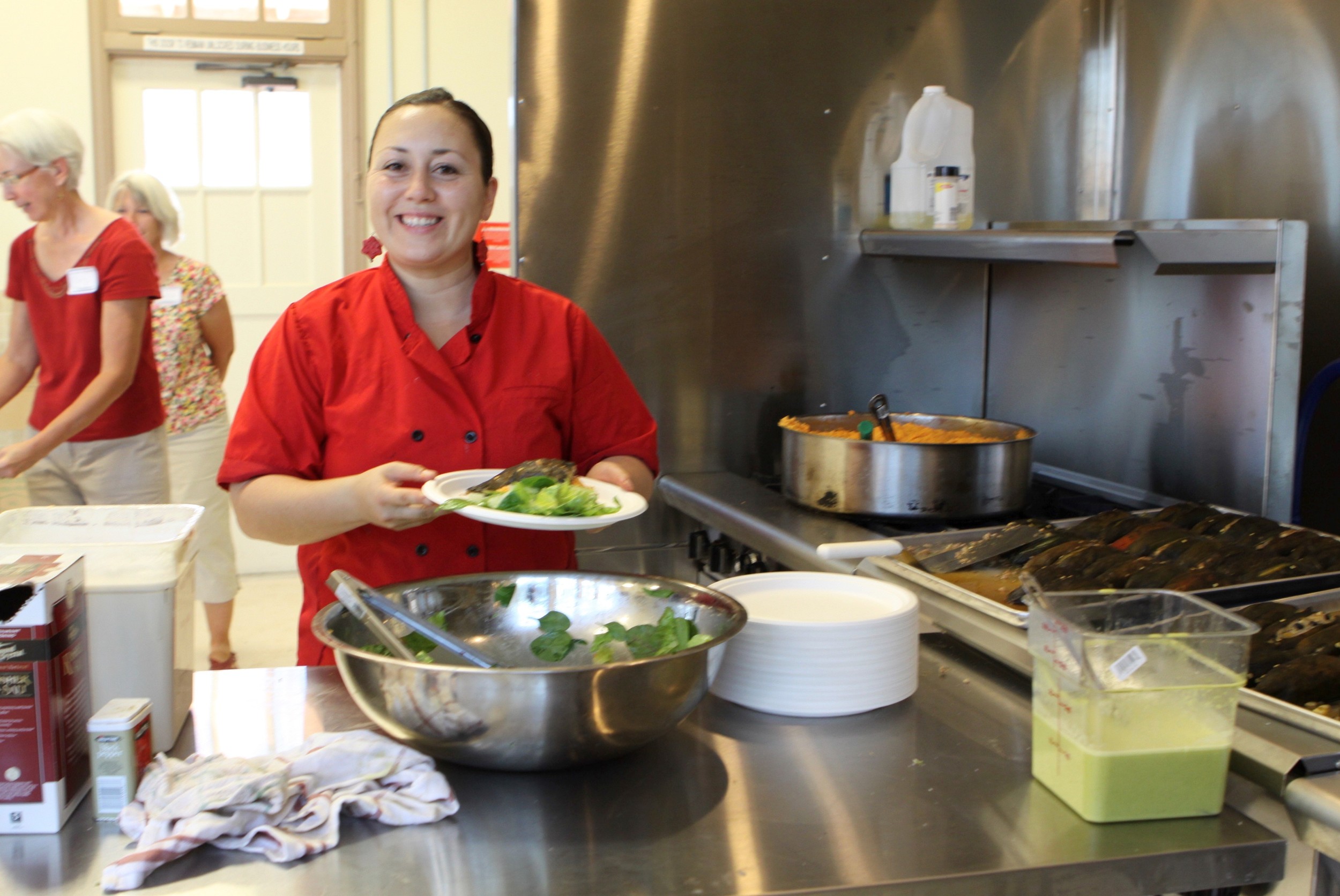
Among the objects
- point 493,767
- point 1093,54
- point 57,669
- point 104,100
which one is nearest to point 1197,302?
point 1093,54

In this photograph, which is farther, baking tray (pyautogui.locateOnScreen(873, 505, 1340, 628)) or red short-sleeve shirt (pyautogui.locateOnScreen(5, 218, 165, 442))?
red short-sleeve shirt (pyautogui.locateOnScreen(5, 218, 165, 442))

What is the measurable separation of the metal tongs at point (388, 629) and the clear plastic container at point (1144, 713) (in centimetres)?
55

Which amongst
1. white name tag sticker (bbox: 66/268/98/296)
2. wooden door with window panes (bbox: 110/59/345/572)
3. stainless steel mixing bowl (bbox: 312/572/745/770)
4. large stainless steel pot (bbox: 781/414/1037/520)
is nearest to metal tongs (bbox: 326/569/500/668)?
stainless steel mixing bowl (bbox: 312/572/745/770)

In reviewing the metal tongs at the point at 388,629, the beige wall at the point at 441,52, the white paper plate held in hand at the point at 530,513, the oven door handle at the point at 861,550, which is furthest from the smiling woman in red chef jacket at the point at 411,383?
the beige wall at the point at 441,52

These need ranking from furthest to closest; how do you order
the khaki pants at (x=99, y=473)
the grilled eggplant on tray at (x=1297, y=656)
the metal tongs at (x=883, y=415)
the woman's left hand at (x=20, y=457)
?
the khaki pants at (x=99, y=473) < the woman's left hand at (x=20, y=457) < the metal tongs at (x=883, y=415) < the grilled eggplant on tray at (x=1297, y=656)

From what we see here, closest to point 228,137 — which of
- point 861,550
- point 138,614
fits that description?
point 861,550

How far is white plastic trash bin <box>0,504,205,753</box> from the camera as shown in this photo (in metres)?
1.19

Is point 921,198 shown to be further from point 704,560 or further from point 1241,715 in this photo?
point 1241,715

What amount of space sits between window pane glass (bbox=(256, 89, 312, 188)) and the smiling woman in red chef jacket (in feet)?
12.4

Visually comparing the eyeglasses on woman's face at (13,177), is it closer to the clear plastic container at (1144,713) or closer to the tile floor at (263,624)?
the tile floor at (263,624)

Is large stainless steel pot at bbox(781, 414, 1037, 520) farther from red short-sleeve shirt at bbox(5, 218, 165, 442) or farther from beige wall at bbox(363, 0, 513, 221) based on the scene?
beige wall at bbox(363, 0, 513, 221)

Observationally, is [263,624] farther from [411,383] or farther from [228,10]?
[411,383]

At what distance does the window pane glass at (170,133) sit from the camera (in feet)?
17.1

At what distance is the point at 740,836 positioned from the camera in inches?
43.3
